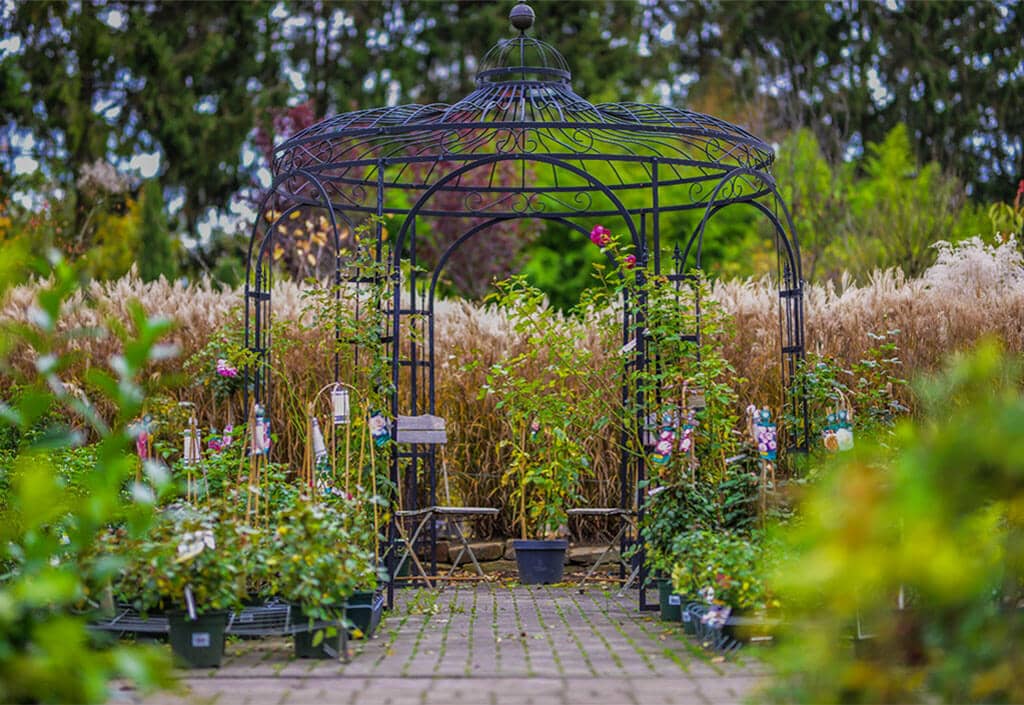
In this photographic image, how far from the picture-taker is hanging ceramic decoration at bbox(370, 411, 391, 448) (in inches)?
243

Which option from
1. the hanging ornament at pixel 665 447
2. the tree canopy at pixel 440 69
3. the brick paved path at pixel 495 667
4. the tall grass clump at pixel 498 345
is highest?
the tree canopy at pixel 440 69

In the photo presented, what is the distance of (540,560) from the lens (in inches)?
287

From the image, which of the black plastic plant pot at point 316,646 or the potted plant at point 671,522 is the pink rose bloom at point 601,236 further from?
the black plastic plant pot at point 316,646

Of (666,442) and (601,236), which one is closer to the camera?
(666,442)

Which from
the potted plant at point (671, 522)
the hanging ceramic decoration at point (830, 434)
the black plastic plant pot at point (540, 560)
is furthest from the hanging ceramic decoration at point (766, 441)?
the black plastic plant pot at point (540, 560)

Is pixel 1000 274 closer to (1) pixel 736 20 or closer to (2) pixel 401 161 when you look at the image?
(2) pixel 401 161

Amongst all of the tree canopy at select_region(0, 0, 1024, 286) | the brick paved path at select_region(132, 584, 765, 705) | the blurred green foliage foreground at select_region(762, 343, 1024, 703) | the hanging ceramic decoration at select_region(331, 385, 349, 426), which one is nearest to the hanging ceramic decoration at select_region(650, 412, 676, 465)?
the brick paved path at select_region(132, 584, 765, 705)

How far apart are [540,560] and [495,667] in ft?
9.24

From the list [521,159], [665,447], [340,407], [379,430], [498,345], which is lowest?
[665,447]

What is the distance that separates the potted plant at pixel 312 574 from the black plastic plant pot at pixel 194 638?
0.31m

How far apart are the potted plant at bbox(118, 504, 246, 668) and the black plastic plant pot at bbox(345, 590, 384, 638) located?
2.21ft

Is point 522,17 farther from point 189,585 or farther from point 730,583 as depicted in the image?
point 189,585

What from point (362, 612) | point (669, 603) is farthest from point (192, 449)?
point (669, 603)

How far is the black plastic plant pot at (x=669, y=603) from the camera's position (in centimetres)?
566
